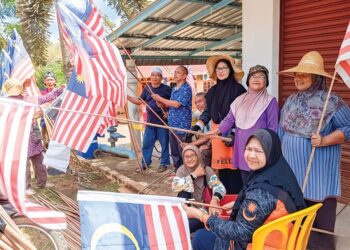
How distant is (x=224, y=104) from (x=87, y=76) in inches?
53.4

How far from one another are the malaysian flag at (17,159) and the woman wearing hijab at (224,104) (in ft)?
5.44

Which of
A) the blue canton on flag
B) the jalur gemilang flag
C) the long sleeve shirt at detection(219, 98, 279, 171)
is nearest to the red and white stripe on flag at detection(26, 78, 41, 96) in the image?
the blue canton on flag

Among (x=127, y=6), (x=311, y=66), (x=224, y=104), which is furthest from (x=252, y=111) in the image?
(x=127, y=6)

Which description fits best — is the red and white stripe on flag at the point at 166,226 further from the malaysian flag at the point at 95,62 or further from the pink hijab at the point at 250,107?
the malaysian flag at the point at 95,62

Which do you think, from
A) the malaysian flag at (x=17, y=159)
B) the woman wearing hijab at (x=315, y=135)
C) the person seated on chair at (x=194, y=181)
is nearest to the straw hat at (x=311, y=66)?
the woman wearing hijab at (x=315, y=135)

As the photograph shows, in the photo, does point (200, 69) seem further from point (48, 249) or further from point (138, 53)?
point (48, 249)

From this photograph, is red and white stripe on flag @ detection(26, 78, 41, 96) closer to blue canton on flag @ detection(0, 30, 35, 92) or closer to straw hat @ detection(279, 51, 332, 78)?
blue canton on flag @ detection(0, 30, 35, 92)

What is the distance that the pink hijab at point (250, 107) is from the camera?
2738 millimetres

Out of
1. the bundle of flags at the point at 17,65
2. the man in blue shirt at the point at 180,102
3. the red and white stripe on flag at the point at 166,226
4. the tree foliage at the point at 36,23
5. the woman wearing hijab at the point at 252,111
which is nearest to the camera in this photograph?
the red and white stripe on flag at the point at 166,226

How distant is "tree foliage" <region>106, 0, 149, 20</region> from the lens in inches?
547

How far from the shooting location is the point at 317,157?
2.36 metres

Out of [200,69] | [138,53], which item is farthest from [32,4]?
[200,69]

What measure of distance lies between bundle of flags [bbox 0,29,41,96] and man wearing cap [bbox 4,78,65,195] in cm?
15

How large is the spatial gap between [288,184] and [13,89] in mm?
3653
